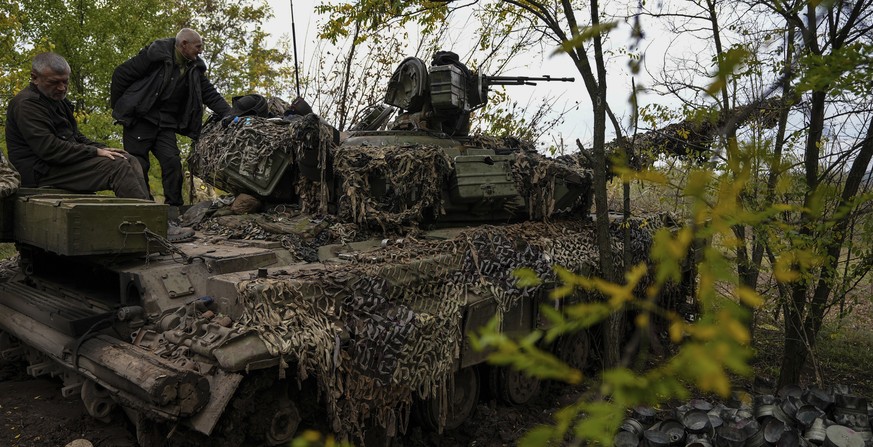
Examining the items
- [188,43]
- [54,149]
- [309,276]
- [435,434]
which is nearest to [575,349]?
[435,434]

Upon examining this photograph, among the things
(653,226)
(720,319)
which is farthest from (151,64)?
(720,319)

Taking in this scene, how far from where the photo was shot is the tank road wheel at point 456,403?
5.49 metres

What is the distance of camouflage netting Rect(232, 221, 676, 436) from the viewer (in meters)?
4.10

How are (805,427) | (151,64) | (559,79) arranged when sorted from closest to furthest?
(805,427)
(151,64)
(559,79)

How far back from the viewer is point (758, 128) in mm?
6621

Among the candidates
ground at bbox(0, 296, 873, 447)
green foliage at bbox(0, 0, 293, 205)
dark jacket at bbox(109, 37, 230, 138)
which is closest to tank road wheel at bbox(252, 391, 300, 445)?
ground at bbox(0, 296, 873, 447)

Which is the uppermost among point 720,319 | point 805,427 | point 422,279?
point 720,319

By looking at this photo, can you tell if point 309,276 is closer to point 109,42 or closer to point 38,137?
point 38,137

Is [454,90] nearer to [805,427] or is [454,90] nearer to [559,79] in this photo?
[559,79]

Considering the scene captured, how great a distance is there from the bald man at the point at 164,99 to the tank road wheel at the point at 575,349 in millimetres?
4376

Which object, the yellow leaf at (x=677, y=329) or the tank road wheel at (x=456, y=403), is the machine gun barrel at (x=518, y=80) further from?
the yellow leaf at (x=677, y=329)

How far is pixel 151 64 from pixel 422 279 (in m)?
3.67

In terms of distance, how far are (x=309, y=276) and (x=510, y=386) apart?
285 cm

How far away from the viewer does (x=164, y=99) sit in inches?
259
